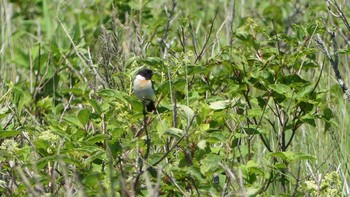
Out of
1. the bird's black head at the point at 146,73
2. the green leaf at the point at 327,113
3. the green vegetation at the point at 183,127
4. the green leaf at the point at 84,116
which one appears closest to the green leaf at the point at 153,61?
the green vegetation at the point at 183,127

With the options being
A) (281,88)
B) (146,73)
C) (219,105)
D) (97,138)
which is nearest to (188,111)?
(219,105)

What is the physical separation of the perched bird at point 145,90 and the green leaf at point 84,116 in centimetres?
20

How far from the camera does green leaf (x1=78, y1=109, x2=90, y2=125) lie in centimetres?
326

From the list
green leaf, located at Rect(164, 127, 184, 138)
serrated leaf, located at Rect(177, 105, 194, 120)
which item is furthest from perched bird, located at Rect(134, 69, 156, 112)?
green leaf, located at Rect(164, 127, 184, 138)

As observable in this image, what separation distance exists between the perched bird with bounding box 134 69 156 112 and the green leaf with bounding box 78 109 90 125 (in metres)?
0.20

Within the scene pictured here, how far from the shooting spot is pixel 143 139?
3.18 m

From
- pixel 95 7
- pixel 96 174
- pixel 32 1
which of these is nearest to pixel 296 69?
pixel 96 174

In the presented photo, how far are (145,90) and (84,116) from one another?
262mm

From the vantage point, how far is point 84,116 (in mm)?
3275

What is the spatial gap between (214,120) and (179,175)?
1.25 ft

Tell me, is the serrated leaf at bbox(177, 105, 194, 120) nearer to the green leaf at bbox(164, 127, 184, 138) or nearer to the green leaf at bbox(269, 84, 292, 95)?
the green leaf at bbox(164, 127, 184, 138)

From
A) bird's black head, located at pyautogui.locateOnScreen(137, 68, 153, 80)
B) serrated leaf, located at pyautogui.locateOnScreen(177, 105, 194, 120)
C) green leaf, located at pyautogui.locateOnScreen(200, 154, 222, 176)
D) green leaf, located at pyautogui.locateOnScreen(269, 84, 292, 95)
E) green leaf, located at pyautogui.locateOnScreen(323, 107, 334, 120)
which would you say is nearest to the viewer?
green leaf, located at pyautogui.locateOnScreen(200, 154, 222, 176)

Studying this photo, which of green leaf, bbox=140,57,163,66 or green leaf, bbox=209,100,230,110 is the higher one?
green leaf, bbox=140,57,163,66

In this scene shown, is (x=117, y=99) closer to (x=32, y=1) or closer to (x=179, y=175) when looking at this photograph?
(x=179, y=175)
